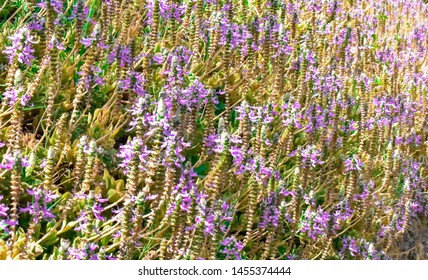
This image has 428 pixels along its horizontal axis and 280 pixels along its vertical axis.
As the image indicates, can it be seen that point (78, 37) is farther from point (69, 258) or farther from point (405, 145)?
point (405, 145)

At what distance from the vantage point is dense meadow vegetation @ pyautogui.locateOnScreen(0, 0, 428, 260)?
200 centimetres

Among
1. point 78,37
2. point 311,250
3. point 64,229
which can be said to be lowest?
point 311,250

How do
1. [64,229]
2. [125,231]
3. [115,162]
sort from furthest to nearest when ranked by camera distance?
1. [115,162]
2. [64,229]
3. [125,231]

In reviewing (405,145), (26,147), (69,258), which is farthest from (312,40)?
(69,258)

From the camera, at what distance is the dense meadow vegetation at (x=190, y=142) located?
6.55 feet

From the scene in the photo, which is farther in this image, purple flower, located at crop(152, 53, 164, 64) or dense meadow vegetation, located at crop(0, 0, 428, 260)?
purple flower, located at crop(152, 53, 164, 64)

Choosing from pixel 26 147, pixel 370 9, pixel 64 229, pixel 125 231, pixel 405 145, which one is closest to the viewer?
pixel 125 231

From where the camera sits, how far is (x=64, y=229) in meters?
2.17

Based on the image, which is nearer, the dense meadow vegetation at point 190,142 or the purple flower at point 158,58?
the dense meadow vegetation at point 190,142

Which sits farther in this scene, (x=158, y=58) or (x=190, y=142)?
(x=158, y=58)

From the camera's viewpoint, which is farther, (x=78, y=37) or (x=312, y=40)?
(x=312, y=40)

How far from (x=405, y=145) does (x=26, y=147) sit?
97.1 inches

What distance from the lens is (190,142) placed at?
2.70 m

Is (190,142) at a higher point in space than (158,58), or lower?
lower
